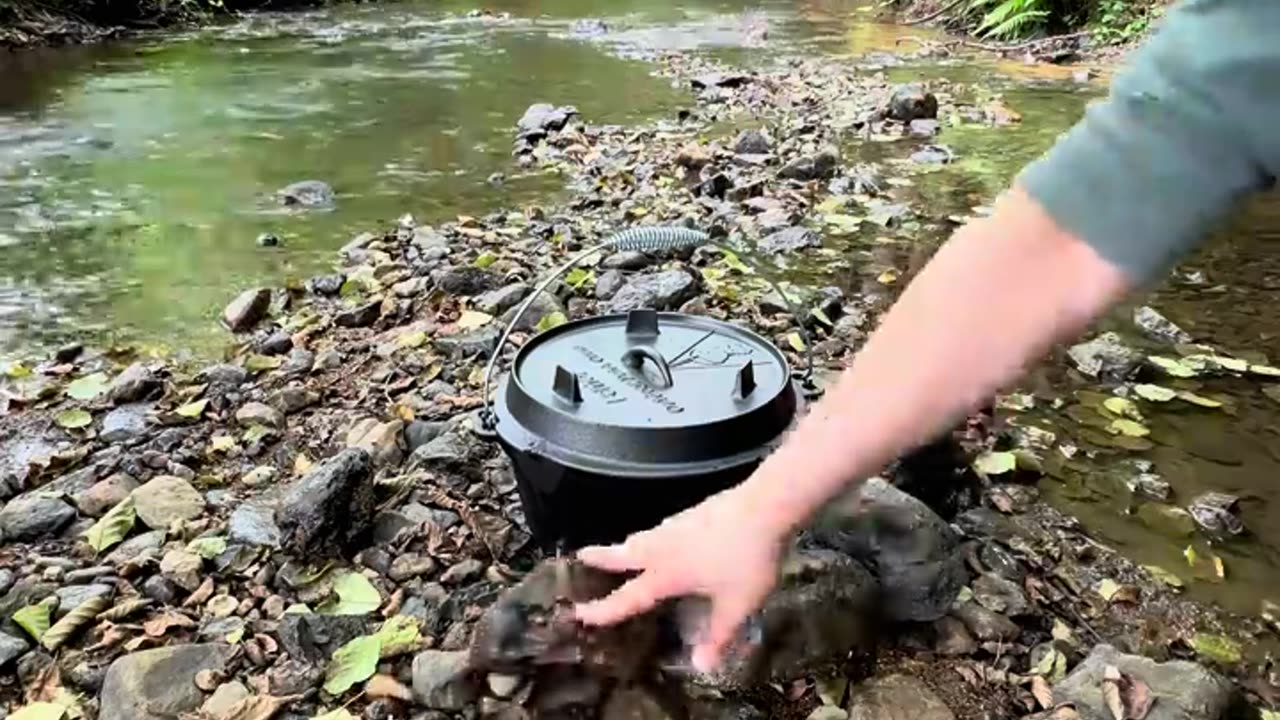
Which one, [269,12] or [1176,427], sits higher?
[1176,427]

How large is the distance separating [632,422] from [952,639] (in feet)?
A: 2.32

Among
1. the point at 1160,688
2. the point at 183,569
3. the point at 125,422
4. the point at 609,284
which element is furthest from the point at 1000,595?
the point at 125,422

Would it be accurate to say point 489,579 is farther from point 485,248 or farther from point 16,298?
point 16,298

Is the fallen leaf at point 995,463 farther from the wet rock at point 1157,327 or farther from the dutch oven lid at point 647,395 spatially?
the wet rock at point 1157,327

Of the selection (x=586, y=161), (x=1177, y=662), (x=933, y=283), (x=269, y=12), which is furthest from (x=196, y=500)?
(x=269, y=12)

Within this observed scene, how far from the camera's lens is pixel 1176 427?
9.78ft

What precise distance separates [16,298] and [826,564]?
11.4ft

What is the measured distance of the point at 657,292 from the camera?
3.68 meters

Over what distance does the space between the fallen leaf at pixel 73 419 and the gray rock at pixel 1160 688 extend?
2549mm

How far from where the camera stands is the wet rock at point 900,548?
2.12 m

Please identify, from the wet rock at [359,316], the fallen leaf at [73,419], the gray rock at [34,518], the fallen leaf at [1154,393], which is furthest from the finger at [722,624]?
the wet rock at [359,316]

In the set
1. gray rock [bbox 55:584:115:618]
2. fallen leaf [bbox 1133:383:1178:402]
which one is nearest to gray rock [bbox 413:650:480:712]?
gray rock [bbox 55:584:115:618]

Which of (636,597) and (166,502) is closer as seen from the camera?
(636,597)

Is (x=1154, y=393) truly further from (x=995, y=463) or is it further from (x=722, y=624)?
(x=722, y=624)
